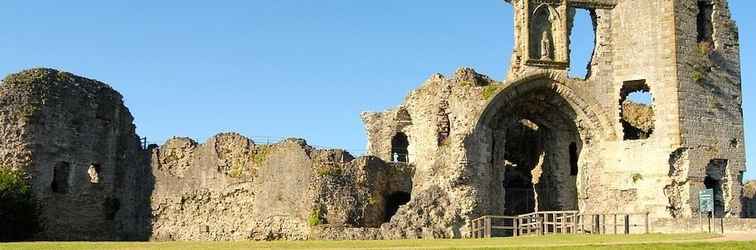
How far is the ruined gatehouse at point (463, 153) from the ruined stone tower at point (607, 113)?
5 centimetres

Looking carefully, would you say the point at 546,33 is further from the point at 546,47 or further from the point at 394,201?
the point at 394,201

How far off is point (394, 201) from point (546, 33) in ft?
26.0

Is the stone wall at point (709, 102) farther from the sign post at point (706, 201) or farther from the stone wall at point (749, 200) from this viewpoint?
the stone wall at point (749, 200)

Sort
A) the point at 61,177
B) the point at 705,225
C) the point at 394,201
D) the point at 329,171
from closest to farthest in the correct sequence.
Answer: the point at 705,225 → the point at 329,171 → the point at 394,201 → the point at 61,177

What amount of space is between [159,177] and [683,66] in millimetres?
19225

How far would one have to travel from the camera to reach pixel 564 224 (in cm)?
3316

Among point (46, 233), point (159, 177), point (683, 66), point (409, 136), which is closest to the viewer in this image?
point (683, 66)

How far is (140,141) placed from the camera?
136 ft

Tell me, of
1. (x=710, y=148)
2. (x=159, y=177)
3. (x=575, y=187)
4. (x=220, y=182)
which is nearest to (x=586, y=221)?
(x=575, y=187)

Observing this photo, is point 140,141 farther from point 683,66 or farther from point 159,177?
point 683,66

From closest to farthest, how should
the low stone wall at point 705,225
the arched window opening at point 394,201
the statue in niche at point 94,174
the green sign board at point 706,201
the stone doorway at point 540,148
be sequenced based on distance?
the low stone wall at point 705,225 → the green sign board at point 706,201 → the stone doorway at point 540,148 → the arched window opening at point 394,201 → the statue in niche at point 94,174

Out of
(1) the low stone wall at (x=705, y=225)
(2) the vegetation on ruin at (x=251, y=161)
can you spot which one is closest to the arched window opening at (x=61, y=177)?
(2) the vegetation on ruin at (x=251, y=161)

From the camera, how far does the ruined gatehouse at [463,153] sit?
1367 inches

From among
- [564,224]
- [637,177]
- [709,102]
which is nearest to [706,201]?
[637,177]
